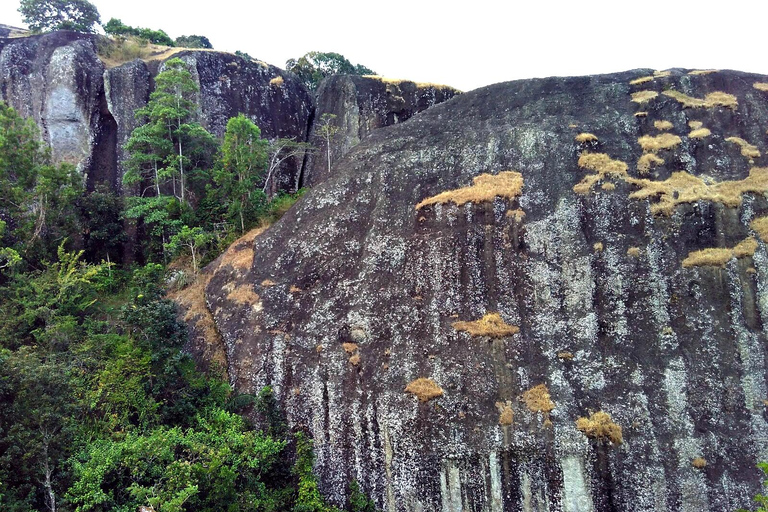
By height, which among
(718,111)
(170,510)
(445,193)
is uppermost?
(718,111)

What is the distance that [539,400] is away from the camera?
1786 cm

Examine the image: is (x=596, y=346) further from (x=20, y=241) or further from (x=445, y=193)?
(x=20, y=241)

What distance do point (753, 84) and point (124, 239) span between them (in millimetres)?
32920

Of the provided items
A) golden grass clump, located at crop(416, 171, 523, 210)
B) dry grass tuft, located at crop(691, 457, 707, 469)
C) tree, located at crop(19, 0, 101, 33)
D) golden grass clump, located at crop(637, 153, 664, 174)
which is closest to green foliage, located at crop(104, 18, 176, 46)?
tree, located at crop(19, 0, 101, 33)

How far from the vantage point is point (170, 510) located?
14.4 meters

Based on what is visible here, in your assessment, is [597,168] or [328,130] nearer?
[597,168]

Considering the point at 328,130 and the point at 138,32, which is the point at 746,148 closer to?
the point at 328,130

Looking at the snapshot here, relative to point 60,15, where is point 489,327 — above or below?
below

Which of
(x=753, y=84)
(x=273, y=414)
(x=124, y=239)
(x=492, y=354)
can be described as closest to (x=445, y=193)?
(x=492, y=354)

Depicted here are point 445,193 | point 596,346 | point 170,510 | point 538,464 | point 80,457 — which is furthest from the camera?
point 445,193

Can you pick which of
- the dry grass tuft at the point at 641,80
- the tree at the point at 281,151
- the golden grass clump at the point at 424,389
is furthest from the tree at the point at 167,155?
the dry grass tuft at the point at 641,80

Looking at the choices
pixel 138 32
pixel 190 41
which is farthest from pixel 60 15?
pixel 190 41

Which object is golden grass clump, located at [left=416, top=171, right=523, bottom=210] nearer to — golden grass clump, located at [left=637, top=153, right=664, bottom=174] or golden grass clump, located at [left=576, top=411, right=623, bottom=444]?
golden grass clump, located at [left=637, top=153, right=664, bottom=174]

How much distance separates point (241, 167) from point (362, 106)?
10.8 m
